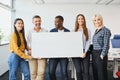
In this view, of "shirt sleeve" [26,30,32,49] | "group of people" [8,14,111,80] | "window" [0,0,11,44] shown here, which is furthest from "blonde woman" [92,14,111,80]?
"window" [0,0,11,44]

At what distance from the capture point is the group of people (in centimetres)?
355

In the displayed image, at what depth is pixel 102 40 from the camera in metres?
3.55

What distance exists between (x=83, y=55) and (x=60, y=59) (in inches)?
17.1

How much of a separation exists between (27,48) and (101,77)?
134 cm

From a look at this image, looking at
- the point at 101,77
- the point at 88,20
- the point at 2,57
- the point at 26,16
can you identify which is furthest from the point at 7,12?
the point at 101,77

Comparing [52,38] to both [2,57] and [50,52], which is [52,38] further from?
[2,57]

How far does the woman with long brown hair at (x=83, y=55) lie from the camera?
377 centimetres

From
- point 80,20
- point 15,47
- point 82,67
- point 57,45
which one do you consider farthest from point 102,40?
point 15,47

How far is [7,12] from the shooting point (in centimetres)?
696

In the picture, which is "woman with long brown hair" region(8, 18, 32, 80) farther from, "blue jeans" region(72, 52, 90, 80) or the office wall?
the office wall

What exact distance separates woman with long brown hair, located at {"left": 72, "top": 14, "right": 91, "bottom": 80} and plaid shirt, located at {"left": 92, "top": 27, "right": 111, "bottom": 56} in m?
0.23

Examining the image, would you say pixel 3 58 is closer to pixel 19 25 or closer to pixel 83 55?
pixel 19 25

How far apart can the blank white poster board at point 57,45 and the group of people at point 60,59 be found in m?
0.08

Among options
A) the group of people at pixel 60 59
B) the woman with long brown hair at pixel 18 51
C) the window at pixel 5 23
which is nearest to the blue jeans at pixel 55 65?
the group of people at pixel 60 59
